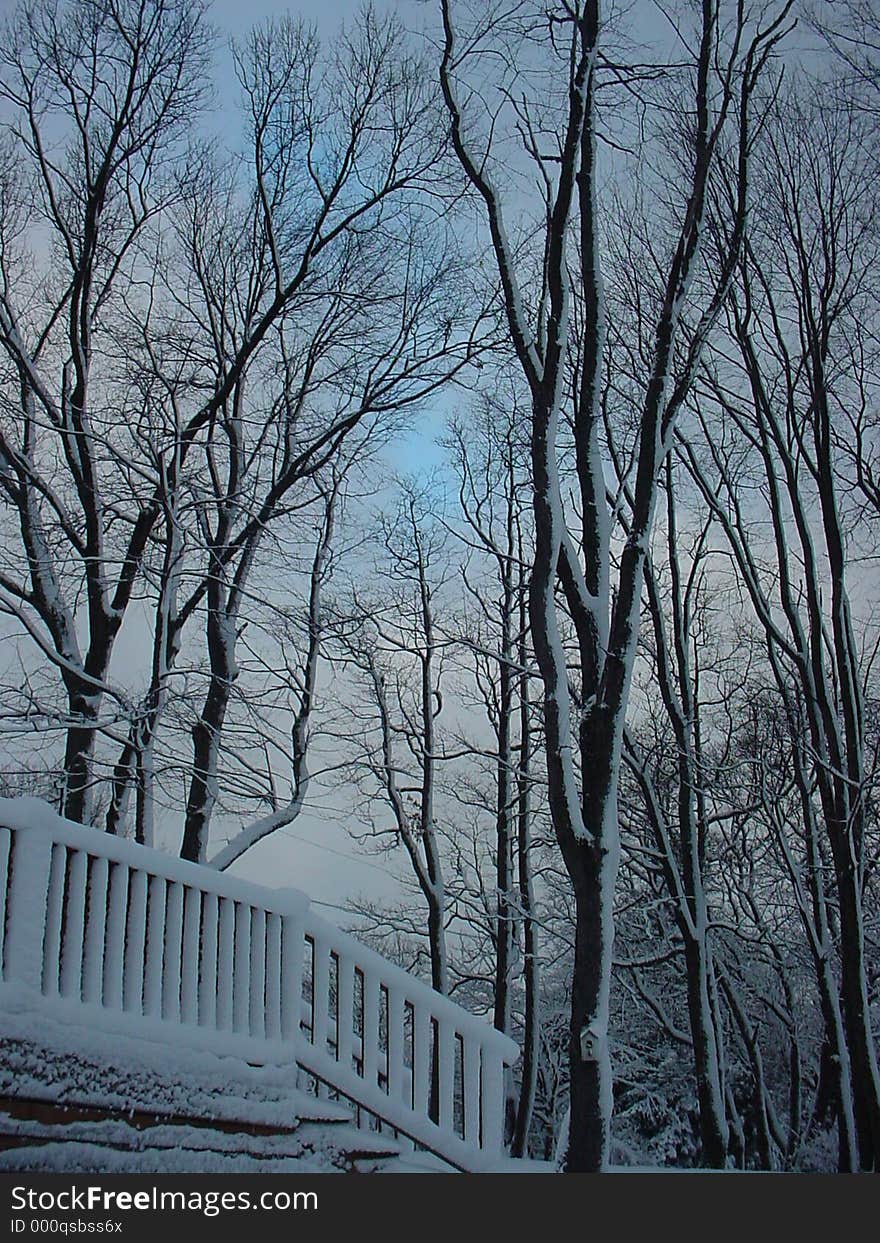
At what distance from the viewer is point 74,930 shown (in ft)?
10.9

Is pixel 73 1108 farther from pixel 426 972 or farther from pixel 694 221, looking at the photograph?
pixel 426 972

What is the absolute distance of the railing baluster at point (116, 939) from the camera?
3422 millimetres

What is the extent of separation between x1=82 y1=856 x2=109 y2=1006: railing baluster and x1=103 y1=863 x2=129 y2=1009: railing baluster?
25 mm

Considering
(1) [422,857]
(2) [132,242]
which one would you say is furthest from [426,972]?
(2) [132,242]

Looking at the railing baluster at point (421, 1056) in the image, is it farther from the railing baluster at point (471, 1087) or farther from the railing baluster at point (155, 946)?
the railing baluster at point (155, 946)

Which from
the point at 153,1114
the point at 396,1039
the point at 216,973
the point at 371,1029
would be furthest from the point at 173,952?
the point at 396,1039

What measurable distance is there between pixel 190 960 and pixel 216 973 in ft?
0.50

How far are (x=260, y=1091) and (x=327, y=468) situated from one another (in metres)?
6.24

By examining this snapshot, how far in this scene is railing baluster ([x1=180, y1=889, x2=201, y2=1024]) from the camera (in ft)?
12.0

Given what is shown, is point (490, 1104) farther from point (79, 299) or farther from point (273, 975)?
point (79, 299)

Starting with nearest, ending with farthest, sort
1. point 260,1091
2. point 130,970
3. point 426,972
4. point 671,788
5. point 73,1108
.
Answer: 1. point 73,1108
2. point 130,970
3. point 260,1091
4. point 671,788
5. point 426,972

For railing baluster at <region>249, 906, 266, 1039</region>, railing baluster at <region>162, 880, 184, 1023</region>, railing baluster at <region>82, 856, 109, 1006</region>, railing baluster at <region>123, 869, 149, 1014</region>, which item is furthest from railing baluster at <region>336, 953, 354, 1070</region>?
railing baluster at <region>82, 856, 109, 1006</region>

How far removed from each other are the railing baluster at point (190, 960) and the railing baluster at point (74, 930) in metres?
0.42

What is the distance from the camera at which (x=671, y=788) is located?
34.4 feet
